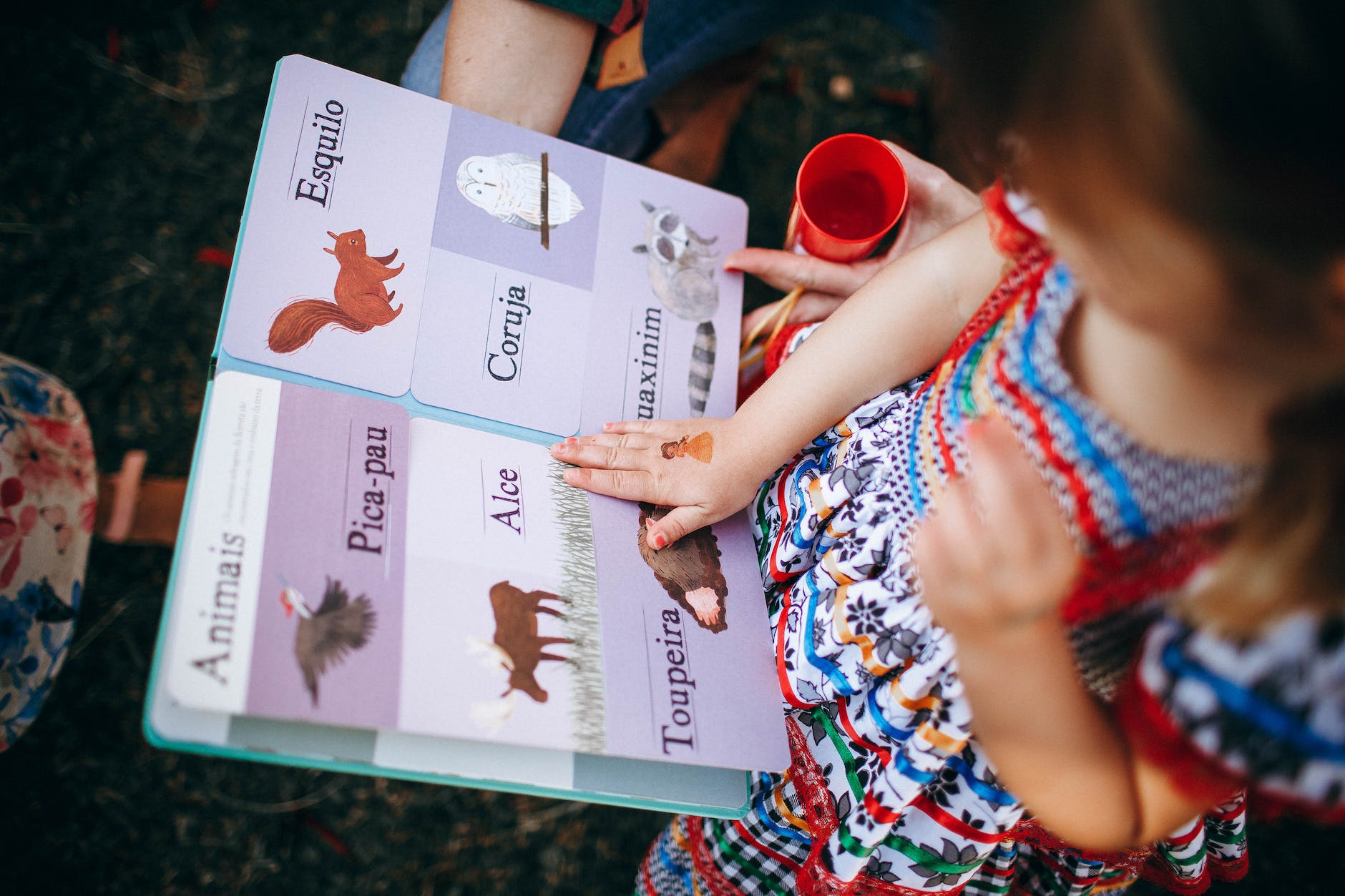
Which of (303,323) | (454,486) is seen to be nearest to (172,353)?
(303,323)

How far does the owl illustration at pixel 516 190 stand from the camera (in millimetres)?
823

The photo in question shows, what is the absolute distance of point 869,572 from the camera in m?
0.69

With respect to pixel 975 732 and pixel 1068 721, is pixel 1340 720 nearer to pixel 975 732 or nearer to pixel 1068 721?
pixel 1068 721

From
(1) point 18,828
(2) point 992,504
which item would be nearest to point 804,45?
(2) point 992,504

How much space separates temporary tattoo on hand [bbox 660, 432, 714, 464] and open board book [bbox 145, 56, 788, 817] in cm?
6

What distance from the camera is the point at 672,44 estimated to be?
3.43ft

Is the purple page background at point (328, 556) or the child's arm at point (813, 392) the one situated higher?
the child's arm at point (813, 392)

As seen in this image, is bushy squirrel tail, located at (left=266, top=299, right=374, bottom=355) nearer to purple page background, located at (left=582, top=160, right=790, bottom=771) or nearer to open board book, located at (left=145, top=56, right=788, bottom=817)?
open board book, located at (left=145, top=56, right=788, bottom=817)

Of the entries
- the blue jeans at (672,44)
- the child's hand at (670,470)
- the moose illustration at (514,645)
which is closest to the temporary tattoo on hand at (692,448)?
the child's hand at (670,470)

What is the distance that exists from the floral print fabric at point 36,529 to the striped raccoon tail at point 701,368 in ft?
2.35

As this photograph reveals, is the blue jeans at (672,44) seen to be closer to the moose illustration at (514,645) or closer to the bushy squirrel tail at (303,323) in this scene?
the bushy squirrel tail at (303,323)

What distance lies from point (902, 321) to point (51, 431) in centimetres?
96

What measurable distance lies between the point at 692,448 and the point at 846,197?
42 cm

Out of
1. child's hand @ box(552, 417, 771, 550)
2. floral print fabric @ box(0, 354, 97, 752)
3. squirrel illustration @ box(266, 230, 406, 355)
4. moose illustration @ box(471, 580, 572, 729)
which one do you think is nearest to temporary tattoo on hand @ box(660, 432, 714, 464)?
child's hand @ box(552, 417, 771, 550)
